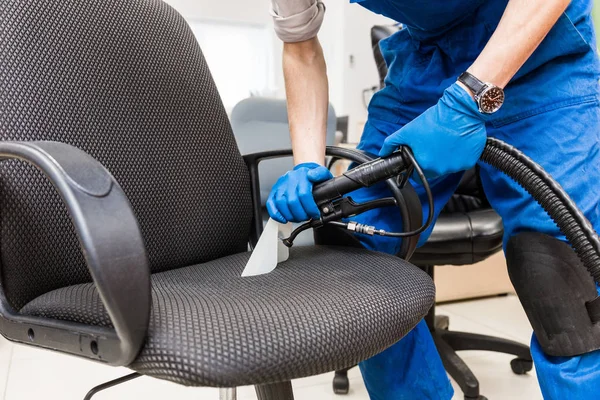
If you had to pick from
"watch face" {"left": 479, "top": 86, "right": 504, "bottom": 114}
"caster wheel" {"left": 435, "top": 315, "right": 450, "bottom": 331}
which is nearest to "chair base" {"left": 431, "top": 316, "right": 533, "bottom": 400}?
"caster wheel" {"left": 435, "top": 315, "right": 450, "bottom": 331}

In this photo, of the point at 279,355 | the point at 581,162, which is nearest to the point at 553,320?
the point at 581,162

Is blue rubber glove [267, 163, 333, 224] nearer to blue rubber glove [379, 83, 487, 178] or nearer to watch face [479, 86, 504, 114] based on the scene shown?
blue rubber glove [379, 83, 487, 178]

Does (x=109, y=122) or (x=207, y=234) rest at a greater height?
(x=109, y=122)

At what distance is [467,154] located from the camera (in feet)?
2.47

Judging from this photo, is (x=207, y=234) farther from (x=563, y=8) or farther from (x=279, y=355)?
(x=563, y=8)

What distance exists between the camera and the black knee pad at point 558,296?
71 cm

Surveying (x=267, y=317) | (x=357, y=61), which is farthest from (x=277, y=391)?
(x=357, y=61)

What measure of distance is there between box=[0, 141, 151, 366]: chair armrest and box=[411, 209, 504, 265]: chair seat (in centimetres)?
96

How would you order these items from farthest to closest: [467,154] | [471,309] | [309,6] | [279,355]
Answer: [471,309] < [309,6] < [467,154] < [279,355]

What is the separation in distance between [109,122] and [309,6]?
0.48 metres

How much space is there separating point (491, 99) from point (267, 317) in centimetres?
49

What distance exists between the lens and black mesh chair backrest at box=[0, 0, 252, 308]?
2.09 ft

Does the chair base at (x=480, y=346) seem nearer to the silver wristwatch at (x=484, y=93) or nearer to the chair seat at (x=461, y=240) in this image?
the chair seat at (x=461, y=240)

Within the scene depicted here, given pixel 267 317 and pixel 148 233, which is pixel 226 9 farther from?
pixel 267 317
